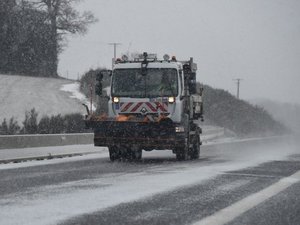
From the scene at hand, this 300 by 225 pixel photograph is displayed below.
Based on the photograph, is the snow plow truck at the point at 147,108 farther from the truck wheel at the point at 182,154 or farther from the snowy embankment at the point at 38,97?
the snowy embankment at the point at 38,97

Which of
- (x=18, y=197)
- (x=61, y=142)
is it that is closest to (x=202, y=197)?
(x=18, y=197)

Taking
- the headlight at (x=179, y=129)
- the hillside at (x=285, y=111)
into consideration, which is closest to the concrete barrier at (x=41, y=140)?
the headlight at (x=179, y=129)

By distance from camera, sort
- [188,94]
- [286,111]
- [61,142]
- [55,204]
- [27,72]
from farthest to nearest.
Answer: [286,111]
[27,72]
[61,142]
[188,94]
[55,204]

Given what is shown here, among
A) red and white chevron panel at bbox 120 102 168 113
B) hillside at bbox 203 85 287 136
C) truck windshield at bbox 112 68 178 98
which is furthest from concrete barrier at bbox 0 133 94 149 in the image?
hillside at bbox 203 85 287 136

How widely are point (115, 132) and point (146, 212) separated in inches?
403

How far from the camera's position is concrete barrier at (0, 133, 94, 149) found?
59.7 ft

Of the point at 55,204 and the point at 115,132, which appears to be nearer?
the point at 55,204

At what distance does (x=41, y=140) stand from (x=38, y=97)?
78.6 feet

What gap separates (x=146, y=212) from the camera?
8398 mm

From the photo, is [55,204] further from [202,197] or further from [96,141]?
[96,141]

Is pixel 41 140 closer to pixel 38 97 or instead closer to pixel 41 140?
pixel 41 140

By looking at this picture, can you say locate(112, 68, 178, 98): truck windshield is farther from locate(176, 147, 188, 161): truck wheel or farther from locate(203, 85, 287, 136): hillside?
locate(203, 85, 287, 136): hillside

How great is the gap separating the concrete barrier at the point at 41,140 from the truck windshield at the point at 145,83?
251 cm

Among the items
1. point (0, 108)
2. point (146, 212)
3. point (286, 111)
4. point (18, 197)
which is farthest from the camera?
point (286, 111)
